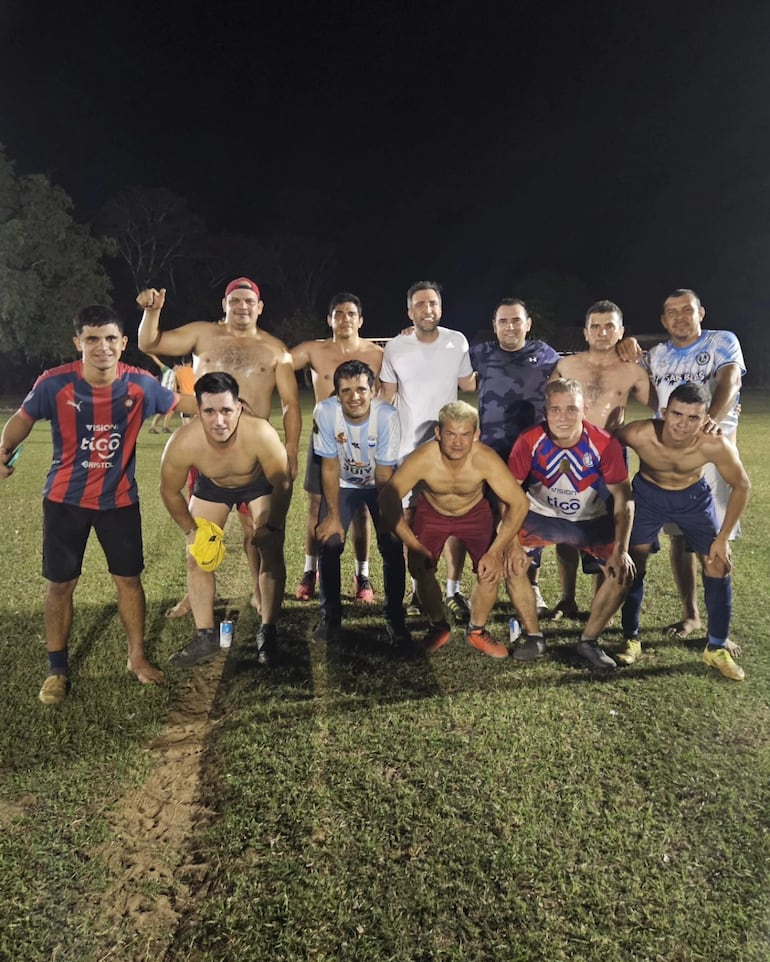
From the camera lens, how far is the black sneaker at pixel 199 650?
4136mm

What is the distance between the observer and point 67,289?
27.4 meters

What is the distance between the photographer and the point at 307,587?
17.7 feet

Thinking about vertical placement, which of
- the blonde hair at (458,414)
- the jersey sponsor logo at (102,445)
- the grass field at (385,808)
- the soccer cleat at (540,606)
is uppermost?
the blonde hair at (458,414)

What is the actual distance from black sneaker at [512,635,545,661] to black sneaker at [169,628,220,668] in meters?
2.07

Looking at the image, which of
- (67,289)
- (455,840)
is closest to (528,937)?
(455,840)

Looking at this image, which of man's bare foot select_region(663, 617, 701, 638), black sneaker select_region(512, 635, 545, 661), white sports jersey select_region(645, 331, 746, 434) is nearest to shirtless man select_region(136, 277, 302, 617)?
black sneaker select_region(512, 635, 545, 661)

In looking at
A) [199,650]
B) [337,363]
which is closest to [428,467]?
[337,363]

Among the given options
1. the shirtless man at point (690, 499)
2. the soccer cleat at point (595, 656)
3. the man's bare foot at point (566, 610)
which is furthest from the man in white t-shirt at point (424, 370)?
the shirtless man at point (690, 499)

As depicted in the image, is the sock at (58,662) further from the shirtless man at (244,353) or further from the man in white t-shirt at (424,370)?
the man in white t-shirt at (424,370)

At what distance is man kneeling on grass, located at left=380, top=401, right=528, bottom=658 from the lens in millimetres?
4160

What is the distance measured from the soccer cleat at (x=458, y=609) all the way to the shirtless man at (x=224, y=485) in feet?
4.83

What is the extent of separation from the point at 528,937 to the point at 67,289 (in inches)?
1219

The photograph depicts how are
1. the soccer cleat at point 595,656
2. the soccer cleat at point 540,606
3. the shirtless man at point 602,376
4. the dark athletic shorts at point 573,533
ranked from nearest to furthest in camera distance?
the soccer cleat at point 595,656 → the dark athletic shorts at point 573,533 → the shirtless man at point 602,376 → the soccer cleat at point 540,606

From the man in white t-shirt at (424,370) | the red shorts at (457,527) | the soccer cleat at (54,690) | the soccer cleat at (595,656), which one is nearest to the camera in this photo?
the soccer cleat at (54,690)
